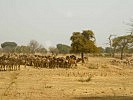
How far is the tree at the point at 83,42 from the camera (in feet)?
150

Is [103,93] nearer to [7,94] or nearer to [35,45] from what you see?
[7,94]

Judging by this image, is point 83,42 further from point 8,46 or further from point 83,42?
point 8,46

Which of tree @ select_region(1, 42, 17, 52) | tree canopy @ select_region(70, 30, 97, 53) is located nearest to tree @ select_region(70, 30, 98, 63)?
tree canopy @ select_region(70, 30, 97, 53)

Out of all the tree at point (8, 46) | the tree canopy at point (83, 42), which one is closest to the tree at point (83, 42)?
the tree canopy at point (83, 42)

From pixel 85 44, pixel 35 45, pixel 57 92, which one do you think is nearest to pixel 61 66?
pixel 85 44

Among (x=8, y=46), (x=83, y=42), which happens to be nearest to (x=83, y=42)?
(x=83, y=42)

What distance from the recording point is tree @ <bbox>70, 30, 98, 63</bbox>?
150 ft

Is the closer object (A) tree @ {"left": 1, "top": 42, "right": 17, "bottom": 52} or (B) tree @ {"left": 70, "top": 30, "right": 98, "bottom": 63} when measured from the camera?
(B) tree @ {"left": 70, "top": 30, "right": 98, "bottom": 63}

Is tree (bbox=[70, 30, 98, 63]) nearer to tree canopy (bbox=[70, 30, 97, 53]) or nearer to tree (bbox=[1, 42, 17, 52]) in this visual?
tree canopy (bbox=[70, 30, 97, 53])

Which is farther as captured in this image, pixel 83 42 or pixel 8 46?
pixel 8 46

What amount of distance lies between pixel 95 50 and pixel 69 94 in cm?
3056

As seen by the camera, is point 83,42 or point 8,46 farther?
point 8,46

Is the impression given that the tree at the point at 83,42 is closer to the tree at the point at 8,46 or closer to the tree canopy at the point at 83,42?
the tree canopy at the point at 83,42

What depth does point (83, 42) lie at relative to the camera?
45625 millimetres
